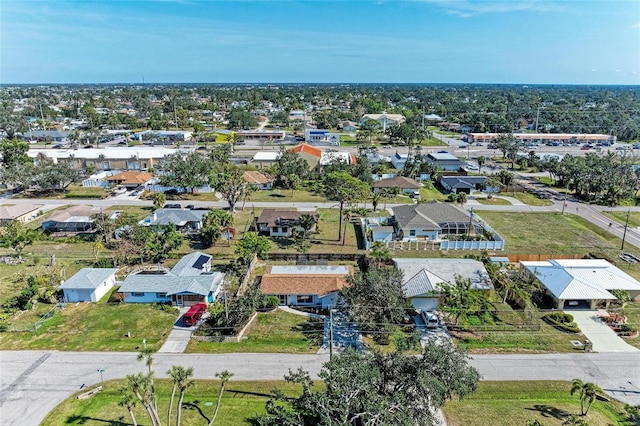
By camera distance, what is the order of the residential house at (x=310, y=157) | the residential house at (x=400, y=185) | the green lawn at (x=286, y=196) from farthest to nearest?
the residential house at (x=310, y=157), the residential house at (x=400, y=185), the green lawn at (x=286, y=196)

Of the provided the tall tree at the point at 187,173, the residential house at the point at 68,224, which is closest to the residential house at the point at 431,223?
the tall tree at the point at 187,173

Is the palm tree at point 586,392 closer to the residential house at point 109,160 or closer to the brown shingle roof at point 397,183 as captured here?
the brown shingle roof at point 397,183

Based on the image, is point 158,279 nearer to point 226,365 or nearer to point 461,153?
point 226,365

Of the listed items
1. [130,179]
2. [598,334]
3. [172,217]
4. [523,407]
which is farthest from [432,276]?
[130,179]

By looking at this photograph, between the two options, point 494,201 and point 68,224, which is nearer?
point 68,224

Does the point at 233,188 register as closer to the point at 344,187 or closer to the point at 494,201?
the point at 344,187
